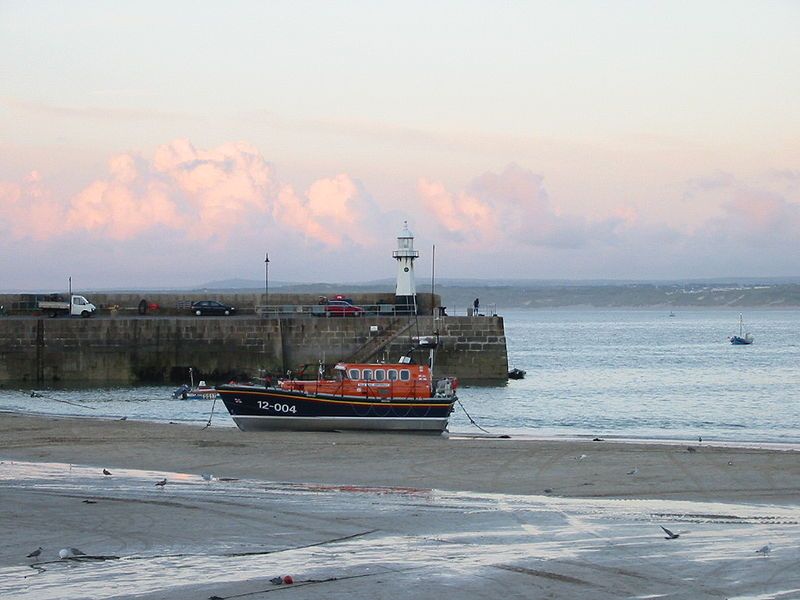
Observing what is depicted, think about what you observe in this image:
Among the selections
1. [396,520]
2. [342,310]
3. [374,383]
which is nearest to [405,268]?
[342,310]

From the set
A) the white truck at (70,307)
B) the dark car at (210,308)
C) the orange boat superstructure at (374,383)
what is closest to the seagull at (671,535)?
the orange boat superstructure at (374,383)

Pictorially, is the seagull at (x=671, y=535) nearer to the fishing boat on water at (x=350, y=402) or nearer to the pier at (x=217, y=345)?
the fishing boat on water at (x=350, y=402)

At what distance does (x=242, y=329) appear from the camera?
45656 mm

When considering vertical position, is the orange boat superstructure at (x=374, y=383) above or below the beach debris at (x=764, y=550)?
above

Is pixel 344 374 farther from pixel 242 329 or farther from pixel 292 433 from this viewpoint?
pixel 242 329

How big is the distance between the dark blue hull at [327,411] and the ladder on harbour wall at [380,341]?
54.3 feet

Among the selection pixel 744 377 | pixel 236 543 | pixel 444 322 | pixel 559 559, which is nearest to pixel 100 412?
pixel 444 322

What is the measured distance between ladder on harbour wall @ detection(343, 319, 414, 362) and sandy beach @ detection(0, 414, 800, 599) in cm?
2044

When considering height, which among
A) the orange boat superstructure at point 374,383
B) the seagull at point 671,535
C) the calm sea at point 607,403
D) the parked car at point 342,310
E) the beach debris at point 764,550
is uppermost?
the parked car at point 342,310

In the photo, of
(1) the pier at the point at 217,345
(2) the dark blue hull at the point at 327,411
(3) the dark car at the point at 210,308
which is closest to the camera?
(2) the dark blue hull at the point at 327,411

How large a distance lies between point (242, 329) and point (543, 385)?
502 inches

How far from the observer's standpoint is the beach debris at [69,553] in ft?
40.8

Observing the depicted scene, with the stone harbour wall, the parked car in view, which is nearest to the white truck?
the stone harbour wall

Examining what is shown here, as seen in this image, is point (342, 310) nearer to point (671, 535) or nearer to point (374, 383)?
point (374, 383)
